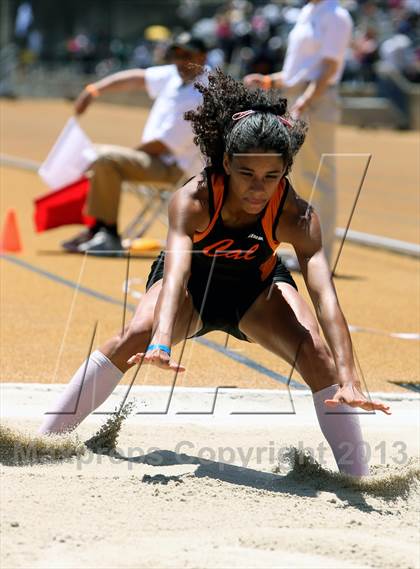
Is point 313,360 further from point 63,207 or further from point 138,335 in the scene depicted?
point 63,207

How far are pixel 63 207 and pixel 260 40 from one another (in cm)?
2319

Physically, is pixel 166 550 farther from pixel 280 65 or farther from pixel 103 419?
pixel 280 65

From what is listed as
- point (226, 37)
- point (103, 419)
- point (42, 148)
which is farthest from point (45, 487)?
point (226, 37)

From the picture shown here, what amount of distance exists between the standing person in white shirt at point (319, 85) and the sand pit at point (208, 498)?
12.6 feet

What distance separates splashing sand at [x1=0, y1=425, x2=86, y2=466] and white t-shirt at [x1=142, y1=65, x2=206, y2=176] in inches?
202

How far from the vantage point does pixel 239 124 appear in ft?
14.8

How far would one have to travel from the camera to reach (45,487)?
172 inches

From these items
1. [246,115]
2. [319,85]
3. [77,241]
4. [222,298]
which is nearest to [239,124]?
[246,115]

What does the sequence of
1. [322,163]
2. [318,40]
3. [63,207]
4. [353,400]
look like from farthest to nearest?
[63,207]
[318,40]
[322,163]
[353,400]

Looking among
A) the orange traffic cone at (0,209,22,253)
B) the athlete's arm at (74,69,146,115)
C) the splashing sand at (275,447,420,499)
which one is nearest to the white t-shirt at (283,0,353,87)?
the athlete's arm at (74,69,146,115)

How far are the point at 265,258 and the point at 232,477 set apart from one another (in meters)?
0.91

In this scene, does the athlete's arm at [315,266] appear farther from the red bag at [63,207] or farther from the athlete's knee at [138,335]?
the red bag at [63,207]

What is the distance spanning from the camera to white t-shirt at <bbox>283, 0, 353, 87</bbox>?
31.3ft

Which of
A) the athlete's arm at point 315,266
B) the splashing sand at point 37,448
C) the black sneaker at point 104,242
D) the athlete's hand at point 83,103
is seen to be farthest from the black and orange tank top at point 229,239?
Result: the athlete's hand at point 83,103
